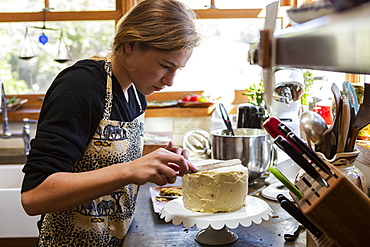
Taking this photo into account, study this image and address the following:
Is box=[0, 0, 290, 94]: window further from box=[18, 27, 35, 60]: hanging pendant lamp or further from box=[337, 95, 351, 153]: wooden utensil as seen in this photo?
box=[337, 95, 351, 153]: wooden utensil

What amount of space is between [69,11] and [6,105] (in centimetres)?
76

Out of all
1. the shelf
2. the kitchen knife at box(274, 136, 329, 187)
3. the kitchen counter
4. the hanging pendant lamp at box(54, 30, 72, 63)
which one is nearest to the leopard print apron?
the kitchen counter

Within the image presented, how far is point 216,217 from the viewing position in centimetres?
128

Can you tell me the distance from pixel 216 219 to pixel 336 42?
92 centimetres

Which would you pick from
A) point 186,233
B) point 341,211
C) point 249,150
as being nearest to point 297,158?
point 341,211

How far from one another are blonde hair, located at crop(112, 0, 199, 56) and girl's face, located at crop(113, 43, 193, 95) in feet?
0.07

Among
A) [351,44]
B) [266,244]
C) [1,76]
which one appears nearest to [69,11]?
[1,76]

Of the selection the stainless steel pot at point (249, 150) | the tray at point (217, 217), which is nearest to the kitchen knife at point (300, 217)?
the tray at point (217, 217)

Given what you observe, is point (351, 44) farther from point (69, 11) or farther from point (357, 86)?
point (69, 11)

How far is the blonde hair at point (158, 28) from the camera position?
1339 mm

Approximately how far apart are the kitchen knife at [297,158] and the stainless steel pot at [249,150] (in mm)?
1089

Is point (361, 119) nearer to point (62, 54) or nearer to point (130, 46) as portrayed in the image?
point (130, 46)

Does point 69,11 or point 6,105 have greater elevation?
point 69,11

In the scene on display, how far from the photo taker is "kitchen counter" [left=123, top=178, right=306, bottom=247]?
1295 millimetres
